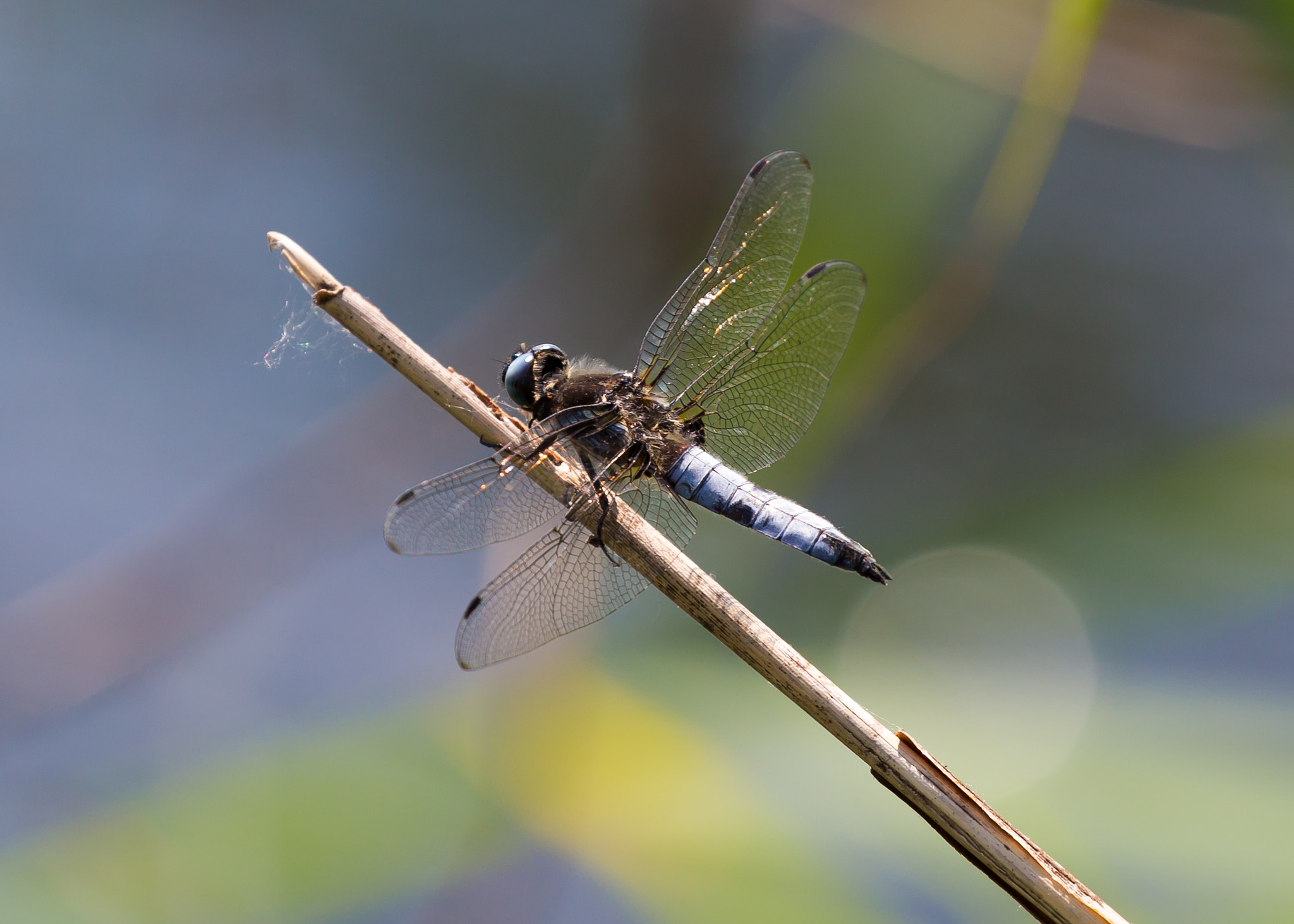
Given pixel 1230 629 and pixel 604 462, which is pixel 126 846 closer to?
pixel 604 462

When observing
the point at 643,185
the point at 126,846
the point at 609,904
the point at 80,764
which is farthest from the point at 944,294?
the point at 80,764

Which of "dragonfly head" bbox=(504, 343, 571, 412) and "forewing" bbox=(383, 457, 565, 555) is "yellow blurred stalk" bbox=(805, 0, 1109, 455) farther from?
"forewing" bbox=(383, 457, 565, 555)

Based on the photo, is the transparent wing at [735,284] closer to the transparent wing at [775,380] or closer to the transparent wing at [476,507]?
the transparent wing at [775,380]

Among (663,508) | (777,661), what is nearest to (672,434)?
(663,508)

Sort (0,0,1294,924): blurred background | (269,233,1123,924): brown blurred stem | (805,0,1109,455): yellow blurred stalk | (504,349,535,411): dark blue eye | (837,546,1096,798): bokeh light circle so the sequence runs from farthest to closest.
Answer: (805,0,1109,455): yellow blurred stalk < (837,546,1096,798): bokeh light circle < (0,0,1294,924): blurred background < (504,349,535,411): dark blue eye < (269,233,1123,924): brown blurred stem

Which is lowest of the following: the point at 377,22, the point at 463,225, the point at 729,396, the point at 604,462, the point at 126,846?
the point at 126,846

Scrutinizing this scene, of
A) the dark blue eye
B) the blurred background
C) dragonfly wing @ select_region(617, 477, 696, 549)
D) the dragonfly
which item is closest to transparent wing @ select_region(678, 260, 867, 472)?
the dragonfly
